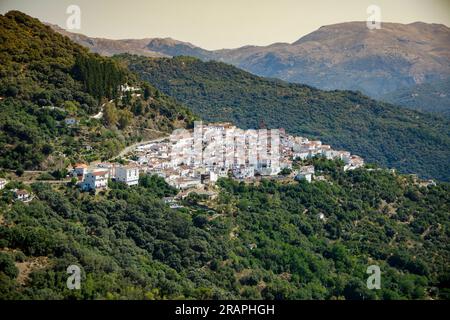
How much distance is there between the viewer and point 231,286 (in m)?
15.1

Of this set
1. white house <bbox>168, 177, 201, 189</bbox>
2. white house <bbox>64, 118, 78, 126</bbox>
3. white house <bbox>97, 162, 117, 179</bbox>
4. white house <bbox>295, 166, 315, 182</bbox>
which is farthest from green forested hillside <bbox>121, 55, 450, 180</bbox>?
white house <bbox>97, 162, 117, 179</bbox>

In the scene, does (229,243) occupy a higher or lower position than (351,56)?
lower

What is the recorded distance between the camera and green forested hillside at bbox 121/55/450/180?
41594 millimetres

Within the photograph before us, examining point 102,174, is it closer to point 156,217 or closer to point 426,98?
point 156,217

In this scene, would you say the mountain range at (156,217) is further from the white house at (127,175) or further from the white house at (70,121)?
the white house at (127,175)

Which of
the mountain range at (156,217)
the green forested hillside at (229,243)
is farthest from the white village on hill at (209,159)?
the green forested hillside at (229,243)

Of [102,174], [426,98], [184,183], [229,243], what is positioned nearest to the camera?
[229,243]

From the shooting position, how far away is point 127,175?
18219mm

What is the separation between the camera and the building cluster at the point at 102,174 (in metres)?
17.3

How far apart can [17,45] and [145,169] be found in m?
7.22

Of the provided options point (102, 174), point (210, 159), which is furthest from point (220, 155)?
point (102, 174)

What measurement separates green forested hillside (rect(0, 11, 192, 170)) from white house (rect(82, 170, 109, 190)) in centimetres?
175

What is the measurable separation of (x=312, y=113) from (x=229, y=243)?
28.2m

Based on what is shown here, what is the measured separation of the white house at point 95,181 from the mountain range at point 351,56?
301 ft
